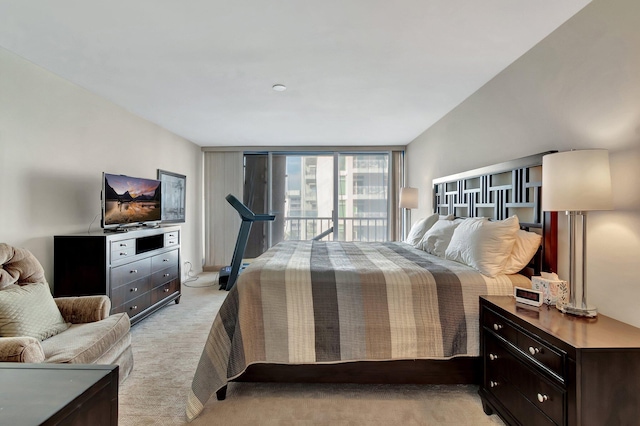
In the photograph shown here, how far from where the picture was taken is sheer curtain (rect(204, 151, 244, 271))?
5.86 m

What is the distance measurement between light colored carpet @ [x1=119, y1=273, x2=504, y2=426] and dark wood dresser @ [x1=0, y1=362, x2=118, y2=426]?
1.18 metres

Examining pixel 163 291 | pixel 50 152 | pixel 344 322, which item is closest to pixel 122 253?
pixel 163 291

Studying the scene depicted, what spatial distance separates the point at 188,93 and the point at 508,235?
3061mm

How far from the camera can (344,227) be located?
19.8 feet

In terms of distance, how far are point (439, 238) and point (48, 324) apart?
2955 mm

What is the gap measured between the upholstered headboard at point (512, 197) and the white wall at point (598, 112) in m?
0.09

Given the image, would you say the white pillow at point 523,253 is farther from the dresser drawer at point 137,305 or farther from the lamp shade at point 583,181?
the dresser drawer at point 137,305

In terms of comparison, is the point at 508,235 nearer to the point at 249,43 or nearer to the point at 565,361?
the point at 565,361

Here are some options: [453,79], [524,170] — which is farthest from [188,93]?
[524,170]

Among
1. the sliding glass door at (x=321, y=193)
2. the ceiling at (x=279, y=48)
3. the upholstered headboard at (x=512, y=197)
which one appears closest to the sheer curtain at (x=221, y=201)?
the sliding glass door at (x=321, y=193)

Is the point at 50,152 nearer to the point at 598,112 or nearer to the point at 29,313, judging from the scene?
the point at 29,313

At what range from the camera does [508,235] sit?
2119 mm

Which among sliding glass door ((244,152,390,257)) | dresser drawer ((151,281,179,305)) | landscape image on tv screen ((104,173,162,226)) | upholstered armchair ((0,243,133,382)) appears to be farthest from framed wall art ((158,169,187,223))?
upholstered armchair ((0,243,133,382))

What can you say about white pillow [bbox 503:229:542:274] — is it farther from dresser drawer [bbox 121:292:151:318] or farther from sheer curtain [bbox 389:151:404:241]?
sheer curtain [bbox 389:151:404:241]
